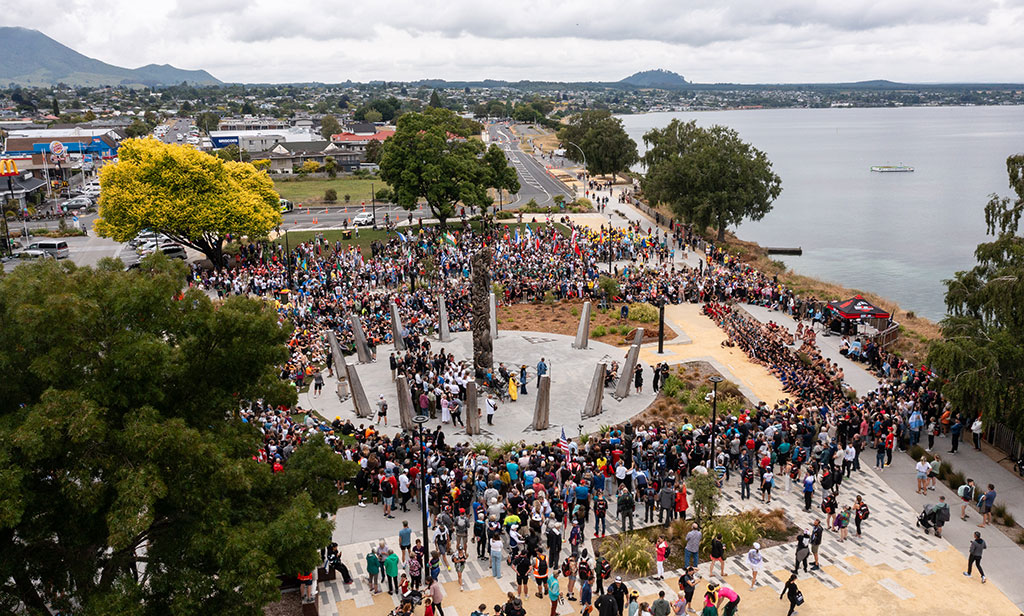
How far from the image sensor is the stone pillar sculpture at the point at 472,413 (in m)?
24.1

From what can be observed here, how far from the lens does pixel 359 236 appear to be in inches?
2378

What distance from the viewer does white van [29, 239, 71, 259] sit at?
2173 inches

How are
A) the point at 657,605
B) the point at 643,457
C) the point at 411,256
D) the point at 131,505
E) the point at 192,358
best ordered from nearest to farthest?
the point at 131,505 → the point at 192,358 → the point at 657,605 → the point at 643,457 → the point at 411,256

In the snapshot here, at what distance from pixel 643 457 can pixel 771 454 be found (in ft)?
12.2

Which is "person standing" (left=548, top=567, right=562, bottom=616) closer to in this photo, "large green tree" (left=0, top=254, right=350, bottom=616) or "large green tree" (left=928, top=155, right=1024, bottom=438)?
"large green tree" (left=0, top=254, right=350, bottom=616)

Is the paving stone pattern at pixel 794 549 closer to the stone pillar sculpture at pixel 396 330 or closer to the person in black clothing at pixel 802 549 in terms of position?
the person in black clothing at pixel 802 549

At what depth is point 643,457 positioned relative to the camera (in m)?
20.8

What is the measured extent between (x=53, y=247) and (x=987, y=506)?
59096mm

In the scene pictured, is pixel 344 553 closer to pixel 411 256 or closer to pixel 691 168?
pixel 411 256

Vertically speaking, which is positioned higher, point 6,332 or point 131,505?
point 6,332

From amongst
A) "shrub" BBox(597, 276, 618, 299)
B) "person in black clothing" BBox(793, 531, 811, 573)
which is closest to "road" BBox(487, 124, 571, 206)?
"shrub" BBox(597, 276, 618, 299)

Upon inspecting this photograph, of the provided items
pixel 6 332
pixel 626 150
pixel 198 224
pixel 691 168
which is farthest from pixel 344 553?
pixel 626 150

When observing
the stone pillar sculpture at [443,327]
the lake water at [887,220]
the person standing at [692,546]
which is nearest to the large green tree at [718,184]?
the lake water at [887,220]

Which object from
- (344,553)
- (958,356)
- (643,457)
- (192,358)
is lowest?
(344,553)
